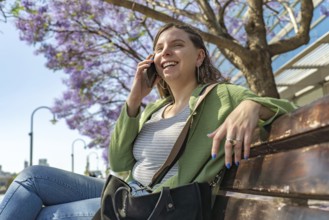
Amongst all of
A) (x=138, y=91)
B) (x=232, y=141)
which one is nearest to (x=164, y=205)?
(x=232, y=141)

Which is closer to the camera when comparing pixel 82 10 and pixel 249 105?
pixel 249 105

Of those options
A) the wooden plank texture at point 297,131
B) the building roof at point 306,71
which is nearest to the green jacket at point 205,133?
the wooden plank texture at point 297,131

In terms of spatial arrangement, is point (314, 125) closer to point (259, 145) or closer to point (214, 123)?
point (259, 145)

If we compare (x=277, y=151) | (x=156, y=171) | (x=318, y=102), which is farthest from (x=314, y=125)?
(x=156, y=171)

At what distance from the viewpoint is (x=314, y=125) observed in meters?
0.97

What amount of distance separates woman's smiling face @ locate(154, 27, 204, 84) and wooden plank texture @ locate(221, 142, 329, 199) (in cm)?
106

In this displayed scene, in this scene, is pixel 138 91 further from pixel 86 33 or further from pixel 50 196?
pixel 86 33

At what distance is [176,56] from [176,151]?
0.70 meters

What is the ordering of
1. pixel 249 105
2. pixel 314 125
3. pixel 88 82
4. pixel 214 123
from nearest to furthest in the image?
1. pixel 314 125
2. pixel 249 105
3. pixel 214 123
4. pixel 88 82

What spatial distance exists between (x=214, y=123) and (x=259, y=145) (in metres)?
0.58

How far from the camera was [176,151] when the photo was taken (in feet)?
6.51

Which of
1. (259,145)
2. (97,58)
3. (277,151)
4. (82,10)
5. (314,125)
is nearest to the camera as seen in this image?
(314,125)

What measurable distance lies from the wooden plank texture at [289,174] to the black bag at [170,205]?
184 mm

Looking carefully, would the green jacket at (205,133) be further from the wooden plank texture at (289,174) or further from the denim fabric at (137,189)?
the wooden plank texture at (289,174)
